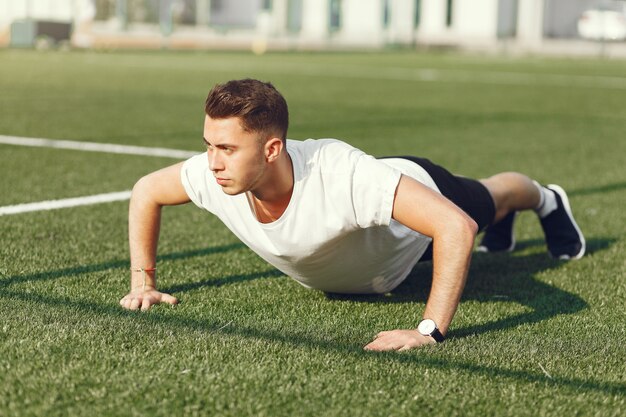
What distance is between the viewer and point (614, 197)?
7.34 metres

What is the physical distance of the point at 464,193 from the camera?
459cm

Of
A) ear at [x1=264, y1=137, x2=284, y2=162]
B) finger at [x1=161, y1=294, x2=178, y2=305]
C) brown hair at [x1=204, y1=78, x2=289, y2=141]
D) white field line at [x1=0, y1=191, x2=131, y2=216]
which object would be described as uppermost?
brown hair at [x1=204, y1=78, x2=289, y2=141]

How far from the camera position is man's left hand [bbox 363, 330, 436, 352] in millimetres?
3512

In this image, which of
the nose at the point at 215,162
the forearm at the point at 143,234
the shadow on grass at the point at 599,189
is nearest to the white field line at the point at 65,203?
the forearm at the point at 143,234

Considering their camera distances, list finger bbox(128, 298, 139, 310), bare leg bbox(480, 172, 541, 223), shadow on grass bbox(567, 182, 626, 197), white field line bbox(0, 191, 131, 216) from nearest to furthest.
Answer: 1. finger bbox(128, 298, 139, 310)
2. bare leg bbox(480, 172, 541, 223)
3. white field line bbox(0, 191, 131, 216)
4. shadow on grass bbox(567, 182, 626, 197)

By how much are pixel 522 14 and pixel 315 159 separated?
4507 centimetres

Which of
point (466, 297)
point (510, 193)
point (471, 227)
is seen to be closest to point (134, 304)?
point (471, 227)

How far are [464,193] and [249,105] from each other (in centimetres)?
151

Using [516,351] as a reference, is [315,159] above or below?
above

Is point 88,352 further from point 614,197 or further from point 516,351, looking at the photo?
point 614,197

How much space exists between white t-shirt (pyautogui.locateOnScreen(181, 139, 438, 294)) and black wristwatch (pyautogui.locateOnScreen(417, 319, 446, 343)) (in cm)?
38

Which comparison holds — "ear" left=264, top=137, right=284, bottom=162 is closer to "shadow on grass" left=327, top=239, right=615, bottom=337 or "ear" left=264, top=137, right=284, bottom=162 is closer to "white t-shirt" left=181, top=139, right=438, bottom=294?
"white t-shirt" left=181, top=139, right=438, bottom=294

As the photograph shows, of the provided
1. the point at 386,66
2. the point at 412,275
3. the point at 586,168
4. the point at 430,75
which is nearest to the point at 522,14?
the point at 386,66

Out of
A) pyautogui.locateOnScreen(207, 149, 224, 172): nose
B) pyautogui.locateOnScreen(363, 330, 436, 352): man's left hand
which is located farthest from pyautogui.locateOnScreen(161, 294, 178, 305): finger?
Answer: pyautogui.locateOnScreen(363, 330, 436, 352): man's left hand
